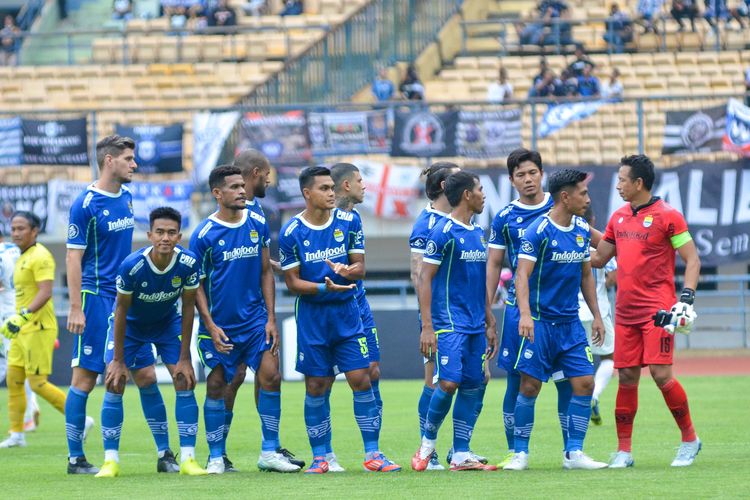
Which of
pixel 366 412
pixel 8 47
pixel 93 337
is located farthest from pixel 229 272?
pixel 8 47

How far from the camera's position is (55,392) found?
45.8 ft

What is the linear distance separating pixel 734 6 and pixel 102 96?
543 inches

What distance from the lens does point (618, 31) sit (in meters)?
30.3

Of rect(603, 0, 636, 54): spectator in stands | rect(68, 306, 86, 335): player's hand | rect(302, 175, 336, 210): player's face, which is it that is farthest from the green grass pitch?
rect(603, 0, 636, 54): spectator in stands

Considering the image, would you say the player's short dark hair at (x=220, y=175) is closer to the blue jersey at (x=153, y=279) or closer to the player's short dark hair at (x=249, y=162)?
the player's short dark hair at (x=249, y=162)

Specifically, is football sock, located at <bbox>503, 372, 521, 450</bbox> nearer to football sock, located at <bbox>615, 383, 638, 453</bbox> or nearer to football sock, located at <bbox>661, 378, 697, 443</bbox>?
football sock, located at <bbox>615, 383, 638, 453</bbox>

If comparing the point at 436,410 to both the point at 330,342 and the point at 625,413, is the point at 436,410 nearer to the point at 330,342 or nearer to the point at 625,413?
the point at 330,342

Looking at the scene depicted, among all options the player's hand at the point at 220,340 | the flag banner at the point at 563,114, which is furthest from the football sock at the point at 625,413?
the flag banner at the point at 563,114

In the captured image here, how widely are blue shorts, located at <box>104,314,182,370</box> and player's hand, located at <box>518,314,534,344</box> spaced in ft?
8.50

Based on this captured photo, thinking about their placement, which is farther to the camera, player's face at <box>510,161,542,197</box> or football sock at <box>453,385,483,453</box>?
player's face at <box>510,161,542,197</box>

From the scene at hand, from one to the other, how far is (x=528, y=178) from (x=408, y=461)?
248cm

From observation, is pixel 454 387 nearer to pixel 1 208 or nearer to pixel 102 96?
pixel 1 208

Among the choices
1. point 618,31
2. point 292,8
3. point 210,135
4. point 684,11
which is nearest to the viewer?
point 210,135

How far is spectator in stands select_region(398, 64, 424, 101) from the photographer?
2792cm
